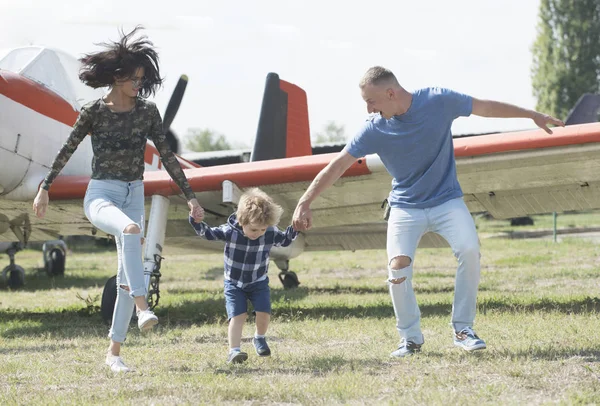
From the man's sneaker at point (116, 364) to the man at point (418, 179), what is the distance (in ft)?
3.88

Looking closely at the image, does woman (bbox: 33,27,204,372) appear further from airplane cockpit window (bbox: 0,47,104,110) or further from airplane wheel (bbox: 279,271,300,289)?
airplane wheel (bbox: 279,271,300,289)

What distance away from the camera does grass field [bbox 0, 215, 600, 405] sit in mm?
3533

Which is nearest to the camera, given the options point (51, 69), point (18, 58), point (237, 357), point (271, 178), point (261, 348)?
point (237, 357)

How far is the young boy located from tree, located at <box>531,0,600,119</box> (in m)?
48.6

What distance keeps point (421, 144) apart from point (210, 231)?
1267 mm

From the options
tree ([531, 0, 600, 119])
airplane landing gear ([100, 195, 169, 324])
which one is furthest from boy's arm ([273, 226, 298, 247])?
tree ([531, 0, 600, 119])

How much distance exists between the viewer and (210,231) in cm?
460

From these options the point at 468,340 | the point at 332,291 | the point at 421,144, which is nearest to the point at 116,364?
the point at 468,340

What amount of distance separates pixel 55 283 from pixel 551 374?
1237cm

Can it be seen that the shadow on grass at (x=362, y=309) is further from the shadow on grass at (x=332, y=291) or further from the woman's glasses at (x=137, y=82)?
the woman's glasses at (x=137, y=82)

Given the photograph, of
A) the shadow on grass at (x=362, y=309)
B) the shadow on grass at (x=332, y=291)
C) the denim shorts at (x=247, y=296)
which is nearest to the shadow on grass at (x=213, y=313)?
the shadow on grass at (x=362, y=309)

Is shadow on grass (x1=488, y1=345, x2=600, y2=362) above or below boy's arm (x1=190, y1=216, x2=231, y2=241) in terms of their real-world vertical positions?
below

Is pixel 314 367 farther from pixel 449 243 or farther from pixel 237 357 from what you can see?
pixel 449 243

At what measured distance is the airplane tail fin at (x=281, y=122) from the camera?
10438mm
